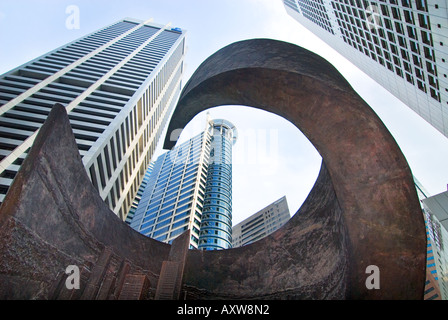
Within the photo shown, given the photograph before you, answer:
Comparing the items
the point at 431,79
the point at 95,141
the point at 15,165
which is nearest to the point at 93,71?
the point at 95,141

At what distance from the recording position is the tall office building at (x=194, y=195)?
4798cm

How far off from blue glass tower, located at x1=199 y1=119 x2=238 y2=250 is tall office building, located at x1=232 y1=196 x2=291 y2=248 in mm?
21139

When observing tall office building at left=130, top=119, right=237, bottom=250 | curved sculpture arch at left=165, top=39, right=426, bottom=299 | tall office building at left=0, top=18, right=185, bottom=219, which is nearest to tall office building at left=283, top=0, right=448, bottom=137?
curved sculpture arch at left=165, top=39, right=426, bottom=299

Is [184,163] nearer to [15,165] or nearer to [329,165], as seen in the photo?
[15,165]

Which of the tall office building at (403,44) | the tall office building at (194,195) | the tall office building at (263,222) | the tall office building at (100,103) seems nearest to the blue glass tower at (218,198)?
the tall office building at (194,195)

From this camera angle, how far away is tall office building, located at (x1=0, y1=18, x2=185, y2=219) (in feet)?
80.9

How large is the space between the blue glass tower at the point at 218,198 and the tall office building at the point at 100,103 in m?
16.5

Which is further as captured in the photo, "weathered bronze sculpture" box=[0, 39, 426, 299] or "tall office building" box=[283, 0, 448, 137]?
"tall office building" box=[283, 0, 448, 137]

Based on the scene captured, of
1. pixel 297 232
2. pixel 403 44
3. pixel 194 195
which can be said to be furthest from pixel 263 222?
pixel 297 232

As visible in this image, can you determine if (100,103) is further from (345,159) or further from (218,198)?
(345,159)

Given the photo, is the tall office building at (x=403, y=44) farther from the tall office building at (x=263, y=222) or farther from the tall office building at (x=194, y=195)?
the tall office building at (x=263, y=222)

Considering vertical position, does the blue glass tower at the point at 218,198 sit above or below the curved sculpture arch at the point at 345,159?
above

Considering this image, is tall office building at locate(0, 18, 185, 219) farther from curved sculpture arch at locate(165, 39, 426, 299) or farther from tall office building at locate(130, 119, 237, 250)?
curved sculpture arch at locate(165, 39, 426, 299)

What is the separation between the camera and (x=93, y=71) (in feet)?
118
